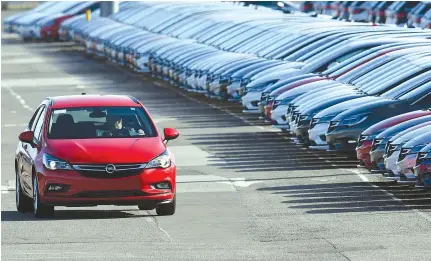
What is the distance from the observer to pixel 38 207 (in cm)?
1677

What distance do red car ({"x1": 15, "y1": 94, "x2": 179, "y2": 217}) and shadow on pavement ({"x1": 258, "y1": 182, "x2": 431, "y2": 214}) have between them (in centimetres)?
157

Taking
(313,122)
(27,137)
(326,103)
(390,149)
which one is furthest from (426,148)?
(326,103)

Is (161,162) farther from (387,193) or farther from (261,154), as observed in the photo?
(261,154)

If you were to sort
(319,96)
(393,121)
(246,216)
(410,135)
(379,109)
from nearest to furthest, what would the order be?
(246,216) < (410,135) < (393,121) < (379,109) < (319,96)

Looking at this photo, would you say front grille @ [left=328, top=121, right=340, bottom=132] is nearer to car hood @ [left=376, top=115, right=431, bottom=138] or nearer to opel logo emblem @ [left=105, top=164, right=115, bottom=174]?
car hood @ [left=376, top=115, right=431, bottom=138]

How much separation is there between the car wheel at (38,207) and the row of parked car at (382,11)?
85.1ft

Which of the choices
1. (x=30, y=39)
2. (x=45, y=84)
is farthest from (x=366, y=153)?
(x=30, y=39)

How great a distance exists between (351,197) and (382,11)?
35.0m

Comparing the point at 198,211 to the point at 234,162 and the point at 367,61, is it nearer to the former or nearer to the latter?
the point at 234,162

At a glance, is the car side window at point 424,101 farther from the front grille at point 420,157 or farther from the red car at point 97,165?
the red car at point 97,165

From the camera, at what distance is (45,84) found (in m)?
41.5

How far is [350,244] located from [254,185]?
555 cm

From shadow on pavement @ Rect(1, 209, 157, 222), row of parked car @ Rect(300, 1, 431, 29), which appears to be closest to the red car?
shadow on pavement @ Rect(1, 209, 157, 222)

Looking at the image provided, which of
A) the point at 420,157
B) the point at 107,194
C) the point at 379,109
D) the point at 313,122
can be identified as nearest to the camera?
the point at 107,194
